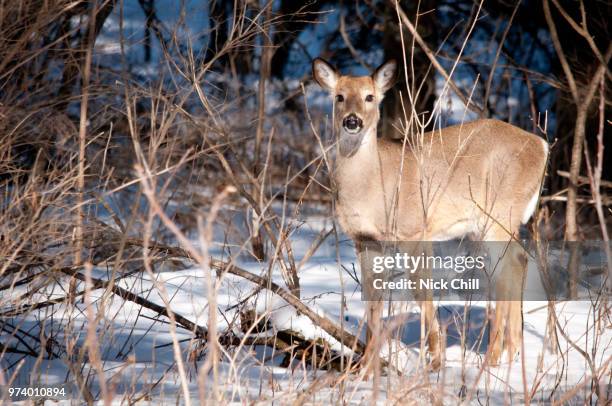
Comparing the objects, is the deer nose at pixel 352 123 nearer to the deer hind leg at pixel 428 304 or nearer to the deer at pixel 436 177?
the deer at pixel 436 177

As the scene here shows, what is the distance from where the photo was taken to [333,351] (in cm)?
500

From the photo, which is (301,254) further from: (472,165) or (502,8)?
(502,8)

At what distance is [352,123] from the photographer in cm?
579

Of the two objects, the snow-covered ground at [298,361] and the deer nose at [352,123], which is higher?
the deer nose at [352,123]

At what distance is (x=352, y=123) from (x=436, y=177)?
835 millimetres

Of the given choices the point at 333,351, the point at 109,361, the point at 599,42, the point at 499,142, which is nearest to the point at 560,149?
the point at 599,42

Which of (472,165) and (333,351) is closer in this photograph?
(333,351)

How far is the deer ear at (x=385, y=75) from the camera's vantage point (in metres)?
6.27

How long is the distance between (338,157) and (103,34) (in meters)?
3.76

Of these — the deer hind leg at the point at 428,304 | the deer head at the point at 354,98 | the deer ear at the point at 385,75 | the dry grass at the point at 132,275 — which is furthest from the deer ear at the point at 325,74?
the deer hind leg at the point at 428,304

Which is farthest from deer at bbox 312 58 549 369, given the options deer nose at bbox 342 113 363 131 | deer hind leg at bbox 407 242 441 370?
deer hind leg at bbox 407 242 441 370

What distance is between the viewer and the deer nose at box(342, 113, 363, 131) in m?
5.79

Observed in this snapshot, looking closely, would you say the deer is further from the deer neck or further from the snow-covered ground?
the snow-covered ground

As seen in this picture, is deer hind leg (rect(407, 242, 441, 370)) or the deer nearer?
deer hind leg (rect(407, 242, 441, 370))
